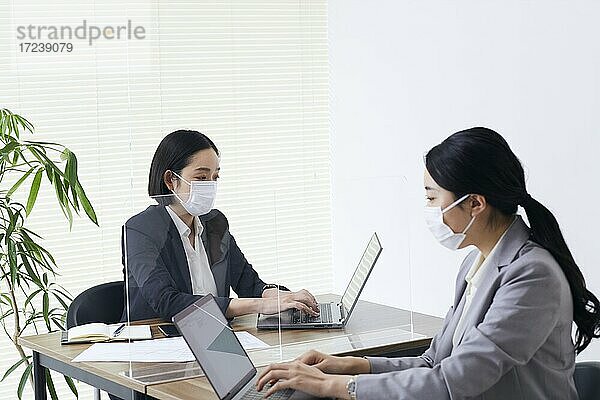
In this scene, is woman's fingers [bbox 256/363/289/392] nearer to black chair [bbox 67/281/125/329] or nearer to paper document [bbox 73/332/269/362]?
paper document [bbox 73/332/269/362]

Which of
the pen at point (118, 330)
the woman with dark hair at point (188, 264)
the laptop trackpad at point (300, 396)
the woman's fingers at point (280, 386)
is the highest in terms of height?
the woman with dark hair at point (188, 264)

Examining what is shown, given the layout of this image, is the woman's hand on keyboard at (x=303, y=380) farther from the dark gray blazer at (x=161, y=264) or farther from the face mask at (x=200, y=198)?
the face mask at (x=200, y=198)

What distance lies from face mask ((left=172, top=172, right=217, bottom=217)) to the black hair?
0.15 m

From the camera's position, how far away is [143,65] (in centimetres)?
463

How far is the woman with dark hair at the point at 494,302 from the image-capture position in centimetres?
213

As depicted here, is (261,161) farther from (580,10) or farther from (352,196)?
(352,196)

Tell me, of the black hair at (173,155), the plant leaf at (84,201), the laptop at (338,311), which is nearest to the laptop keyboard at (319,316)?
the laptop at (338,311)

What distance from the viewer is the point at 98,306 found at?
3.43 m

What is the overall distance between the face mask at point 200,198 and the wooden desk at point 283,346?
326 millimetres

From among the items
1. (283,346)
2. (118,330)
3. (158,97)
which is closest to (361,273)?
(283,346)

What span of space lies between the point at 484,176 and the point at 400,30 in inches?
96.2

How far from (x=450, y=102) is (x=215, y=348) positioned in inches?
88.6

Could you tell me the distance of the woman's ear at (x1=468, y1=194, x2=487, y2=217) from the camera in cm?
227

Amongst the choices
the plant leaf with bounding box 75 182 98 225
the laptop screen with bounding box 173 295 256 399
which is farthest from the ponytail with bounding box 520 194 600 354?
the plant leaf with bounding box 75 182 98 225
